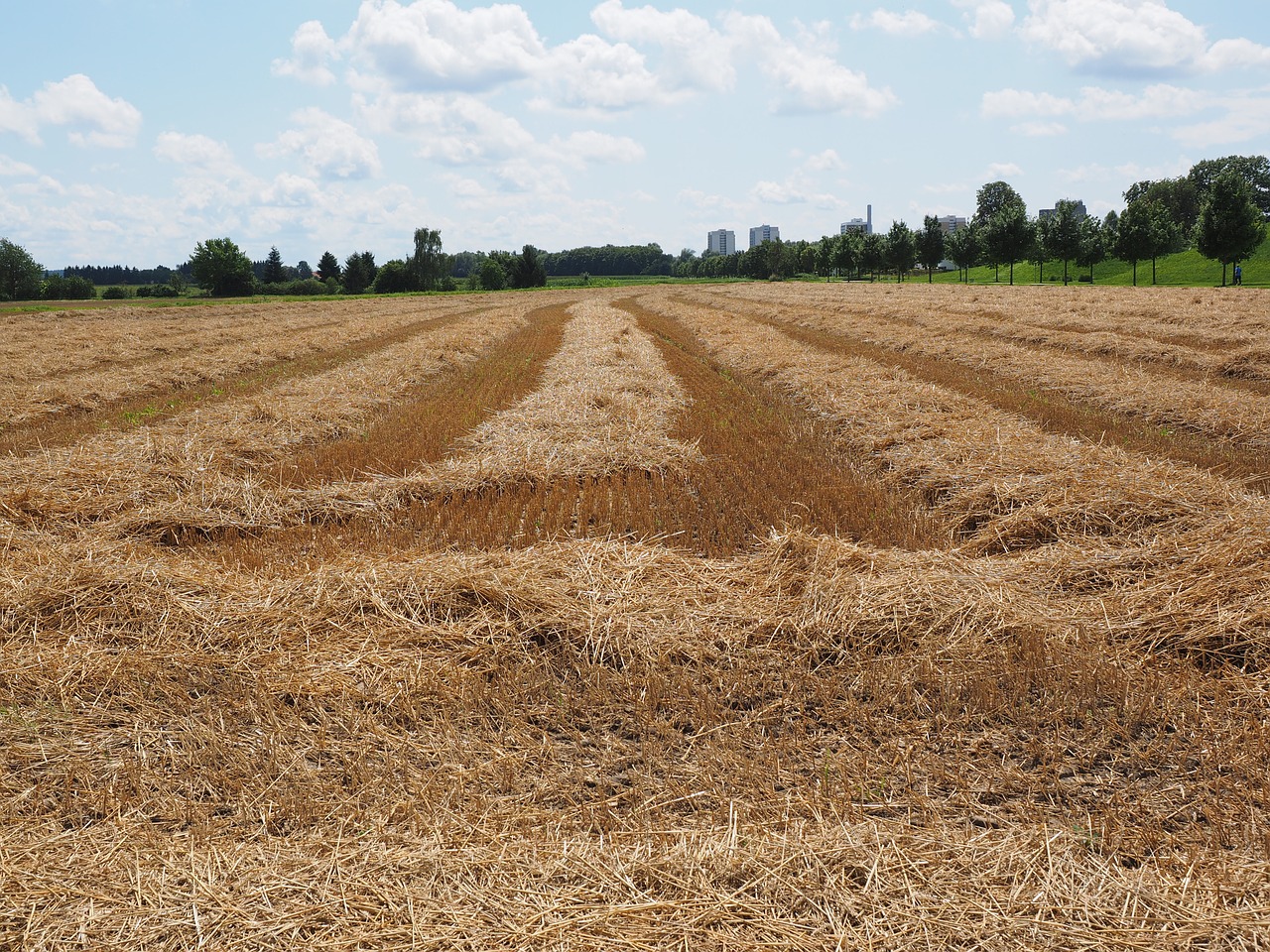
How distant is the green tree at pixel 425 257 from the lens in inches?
4296

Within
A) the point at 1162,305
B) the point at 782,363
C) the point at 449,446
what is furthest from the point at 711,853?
the point at 1162,305

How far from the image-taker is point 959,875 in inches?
127

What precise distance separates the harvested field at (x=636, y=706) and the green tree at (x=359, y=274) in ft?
354

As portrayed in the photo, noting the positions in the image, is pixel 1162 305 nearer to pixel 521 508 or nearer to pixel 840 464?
pixel 840 464

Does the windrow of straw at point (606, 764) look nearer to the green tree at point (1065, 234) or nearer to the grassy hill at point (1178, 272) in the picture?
the grassy hill at point (1178, 272)

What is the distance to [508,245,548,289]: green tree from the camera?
115 m

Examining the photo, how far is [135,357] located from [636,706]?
999 inches

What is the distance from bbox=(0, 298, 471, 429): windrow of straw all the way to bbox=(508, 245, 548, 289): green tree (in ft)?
265

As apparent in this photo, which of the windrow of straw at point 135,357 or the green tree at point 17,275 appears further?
the green tree at point 17,275

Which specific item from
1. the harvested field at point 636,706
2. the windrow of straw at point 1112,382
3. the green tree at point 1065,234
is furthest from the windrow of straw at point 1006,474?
the green tree at point 1065,234

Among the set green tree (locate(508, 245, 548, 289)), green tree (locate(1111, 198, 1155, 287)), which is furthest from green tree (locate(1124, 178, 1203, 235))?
green tree (locate(508, 245, 548, 289))

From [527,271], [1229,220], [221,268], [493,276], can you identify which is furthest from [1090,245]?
[221,268]

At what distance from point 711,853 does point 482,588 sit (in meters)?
2.96

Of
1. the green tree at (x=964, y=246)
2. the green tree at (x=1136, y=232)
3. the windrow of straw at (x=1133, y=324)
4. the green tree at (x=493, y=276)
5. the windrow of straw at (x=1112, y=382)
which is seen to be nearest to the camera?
the windrow of straw at (x=1112, y=382)
